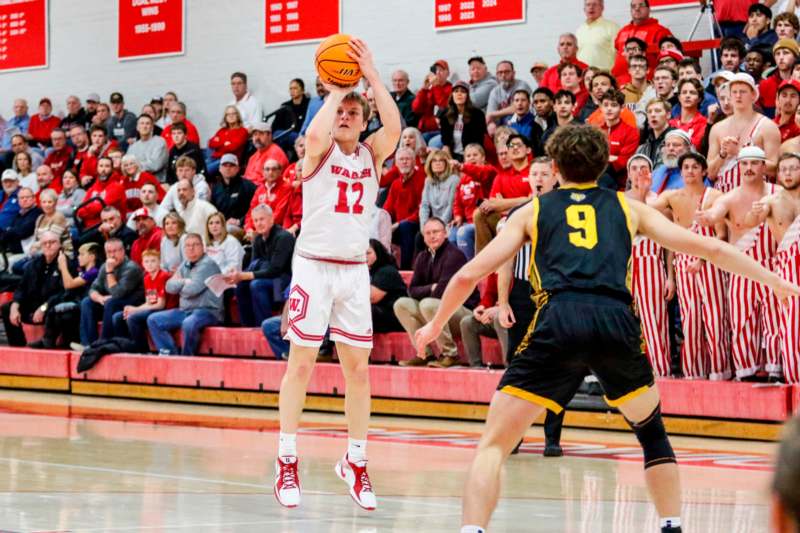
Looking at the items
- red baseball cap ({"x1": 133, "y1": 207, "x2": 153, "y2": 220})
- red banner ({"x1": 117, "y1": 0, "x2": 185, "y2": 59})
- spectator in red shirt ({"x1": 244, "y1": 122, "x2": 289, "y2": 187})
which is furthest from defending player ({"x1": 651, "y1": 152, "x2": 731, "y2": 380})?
red banner ({"x1": 117, "y1": 0, "x2": 185, "y2": 59})

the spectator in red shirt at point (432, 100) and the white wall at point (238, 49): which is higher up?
the white wall at point (238, 49)

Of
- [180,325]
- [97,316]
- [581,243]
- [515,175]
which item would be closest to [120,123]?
[97,316]

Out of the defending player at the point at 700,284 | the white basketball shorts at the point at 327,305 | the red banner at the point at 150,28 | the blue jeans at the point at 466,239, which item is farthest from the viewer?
the red banner at the point at 150,28

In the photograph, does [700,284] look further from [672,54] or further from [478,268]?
[478,268]

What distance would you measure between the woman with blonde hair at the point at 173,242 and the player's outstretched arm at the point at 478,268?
1030 centimetres

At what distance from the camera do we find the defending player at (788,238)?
977cm

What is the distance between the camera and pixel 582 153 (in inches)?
181

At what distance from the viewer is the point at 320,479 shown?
739cm

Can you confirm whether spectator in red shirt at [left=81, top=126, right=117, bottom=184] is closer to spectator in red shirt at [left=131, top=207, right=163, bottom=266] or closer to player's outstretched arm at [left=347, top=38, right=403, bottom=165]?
spectator in red shirt at [left=131, top=207, right=163, bottom=266]

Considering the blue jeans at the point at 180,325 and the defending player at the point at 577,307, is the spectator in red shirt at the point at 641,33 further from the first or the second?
the defending player at the point at 577,307

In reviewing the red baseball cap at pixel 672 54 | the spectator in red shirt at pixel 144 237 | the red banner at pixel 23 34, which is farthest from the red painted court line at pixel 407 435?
the red banner at pixel 23 34

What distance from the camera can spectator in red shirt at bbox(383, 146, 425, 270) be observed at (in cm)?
1391

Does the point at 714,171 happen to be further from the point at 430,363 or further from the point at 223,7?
the point at 223,7

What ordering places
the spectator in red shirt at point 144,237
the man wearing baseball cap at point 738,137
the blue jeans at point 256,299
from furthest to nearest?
1. the spectator in red shirt at point 144,237
2. the blue jeans at point 256,299
3. the man wearing baseball cap at point 738,137
